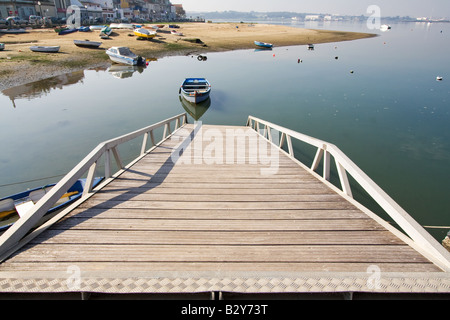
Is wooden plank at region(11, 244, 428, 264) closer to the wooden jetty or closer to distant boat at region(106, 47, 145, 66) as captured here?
the wooden jetty

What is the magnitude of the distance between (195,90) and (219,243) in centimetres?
1601

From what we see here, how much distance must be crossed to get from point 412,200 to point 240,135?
636cm

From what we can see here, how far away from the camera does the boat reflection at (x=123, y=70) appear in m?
27.5

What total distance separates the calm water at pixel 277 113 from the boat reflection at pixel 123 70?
22 centimetres

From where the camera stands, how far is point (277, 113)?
671 inches

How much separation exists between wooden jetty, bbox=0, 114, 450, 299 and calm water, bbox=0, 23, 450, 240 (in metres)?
5.41

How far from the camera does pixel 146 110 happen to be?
17453 millimetres

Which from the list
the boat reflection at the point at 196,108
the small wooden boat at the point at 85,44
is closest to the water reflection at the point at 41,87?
the small wooden boat at the point at 85,44

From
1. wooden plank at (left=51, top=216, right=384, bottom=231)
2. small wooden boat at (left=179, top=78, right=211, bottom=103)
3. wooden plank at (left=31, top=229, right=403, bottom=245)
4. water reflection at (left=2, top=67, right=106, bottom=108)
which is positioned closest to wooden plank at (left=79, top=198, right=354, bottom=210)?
wooden plank at (left=51, top=216, right=384, bottom=231)

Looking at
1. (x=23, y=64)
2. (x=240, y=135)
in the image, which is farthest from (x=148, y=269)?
(x=23, y=64)

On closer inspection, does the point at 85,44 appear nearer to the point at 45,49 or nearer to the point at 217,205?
the point at 45,49

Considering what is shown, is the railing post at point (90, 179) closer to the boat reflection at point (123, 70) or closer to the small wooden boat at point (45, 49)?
the boat reflection at point (123, 70)

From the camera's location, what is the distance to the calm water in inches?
387

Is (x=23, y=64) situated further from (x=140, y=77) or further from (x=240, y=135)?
(x=240, y=135)
